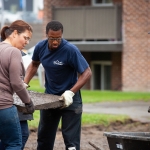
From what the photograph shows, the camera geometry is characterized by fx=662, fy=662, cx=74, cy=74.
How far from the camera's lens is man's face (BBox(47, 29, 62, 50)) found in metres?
8.27

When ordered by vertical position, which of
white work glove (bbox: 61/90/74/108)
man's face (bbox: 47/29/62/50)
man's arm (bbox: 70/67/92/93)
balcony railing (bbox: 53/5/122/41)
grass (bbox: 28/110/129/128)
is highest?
man's face (bbox: 47/29/62/50)

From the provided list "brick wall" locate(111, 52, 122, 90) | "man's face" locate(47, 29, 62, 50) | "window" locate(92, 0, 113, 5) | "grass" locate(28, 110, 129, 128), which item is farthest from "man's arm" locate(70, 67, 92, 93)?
"window" locate(92, 0, 113, 5)

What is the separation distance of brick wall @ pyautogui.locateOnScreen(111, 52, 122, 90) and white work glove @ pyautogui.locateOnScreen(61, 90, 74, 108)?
62.0 feet

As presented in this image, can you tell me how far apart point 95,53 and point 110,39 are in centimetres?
210

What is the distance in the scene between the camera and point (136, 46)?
25422 mm

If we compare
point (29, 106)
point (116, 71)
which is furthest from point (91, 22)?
point (29, 106)

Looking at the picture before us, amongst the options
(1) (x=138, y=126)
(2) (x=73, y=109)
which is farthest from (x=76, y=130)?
(1) (x=138, y=126)

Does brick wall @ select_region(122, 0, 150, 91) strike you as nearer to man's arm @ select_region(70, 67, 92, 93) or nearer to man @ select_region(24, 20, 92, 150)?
man @ select_region(24, 20, 92, 150)

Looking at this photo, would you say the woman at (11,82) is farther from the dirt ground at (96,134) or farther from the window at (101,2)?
the window at (101,2)

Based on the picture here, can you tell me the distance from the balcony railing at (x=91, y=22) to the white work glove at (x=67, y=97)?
58.2 feet

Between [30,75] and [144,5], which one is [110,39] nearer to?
[144,5]

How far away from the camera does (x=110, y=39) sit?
26078 mm

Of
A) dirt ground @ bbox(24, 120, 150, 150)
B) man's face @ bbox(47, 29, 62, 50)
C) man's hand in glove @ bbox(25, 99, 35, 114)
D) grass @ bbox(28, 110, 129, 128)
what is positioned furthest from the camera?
grass @ bbox(28, 110, 129, 128)

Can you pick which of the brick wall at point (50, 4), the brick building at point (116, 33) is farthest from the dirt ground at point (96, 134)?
the brick wall at point (50, 4)
